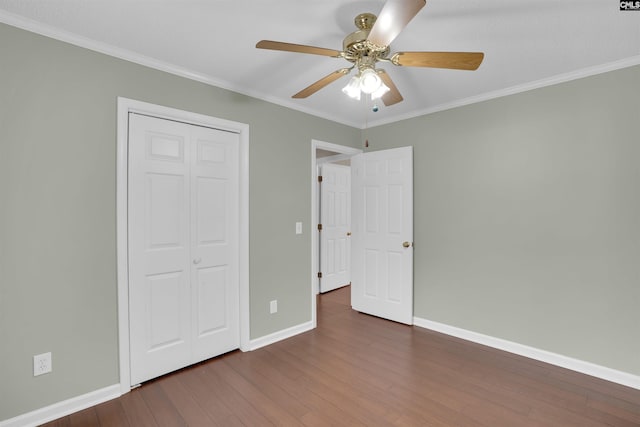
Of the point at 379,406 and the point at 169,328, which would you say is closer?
the point at 379,406

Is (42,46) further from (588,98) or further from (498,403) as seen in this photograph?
(588,98)

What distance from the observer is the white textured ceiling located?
167cm

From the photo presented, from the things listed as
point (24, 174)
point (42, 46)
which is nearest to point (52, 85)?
point (42, 46)

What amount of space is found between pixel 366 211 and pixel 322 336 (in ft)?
5.13

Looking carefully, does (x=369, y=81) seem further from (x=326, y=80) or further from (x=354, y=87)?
(x=326, y=80)

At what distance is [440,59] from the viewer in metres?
1.55

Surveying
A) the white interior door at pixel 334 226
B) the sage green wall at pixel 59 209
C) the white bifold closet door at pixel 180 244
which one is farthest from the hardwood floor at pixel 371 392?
the white interior door at pixel 334 226

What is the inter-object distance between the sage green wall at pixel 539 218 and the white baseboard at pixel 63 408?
2925 mm

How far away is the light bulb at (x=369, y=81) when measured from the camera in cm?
158

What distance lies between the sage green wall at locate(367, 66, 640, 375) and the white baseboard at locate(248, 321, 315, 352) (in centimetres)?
128

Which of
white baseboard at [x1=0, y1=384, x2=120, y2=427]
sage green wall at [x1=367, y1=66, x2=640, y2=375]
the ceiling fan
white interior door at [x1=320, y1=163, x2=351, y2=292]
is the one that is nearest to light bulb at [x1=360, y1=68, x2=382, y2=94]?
the ceiling fan

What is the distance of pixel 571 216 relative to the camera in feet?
8.18

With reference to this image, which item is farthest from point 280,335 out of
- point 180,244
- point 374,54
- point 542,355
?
point 374,54

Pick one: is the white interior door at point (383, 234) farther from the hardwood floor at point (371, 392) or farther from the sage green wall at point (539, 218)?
the hardwood floor at point (371, 392)
